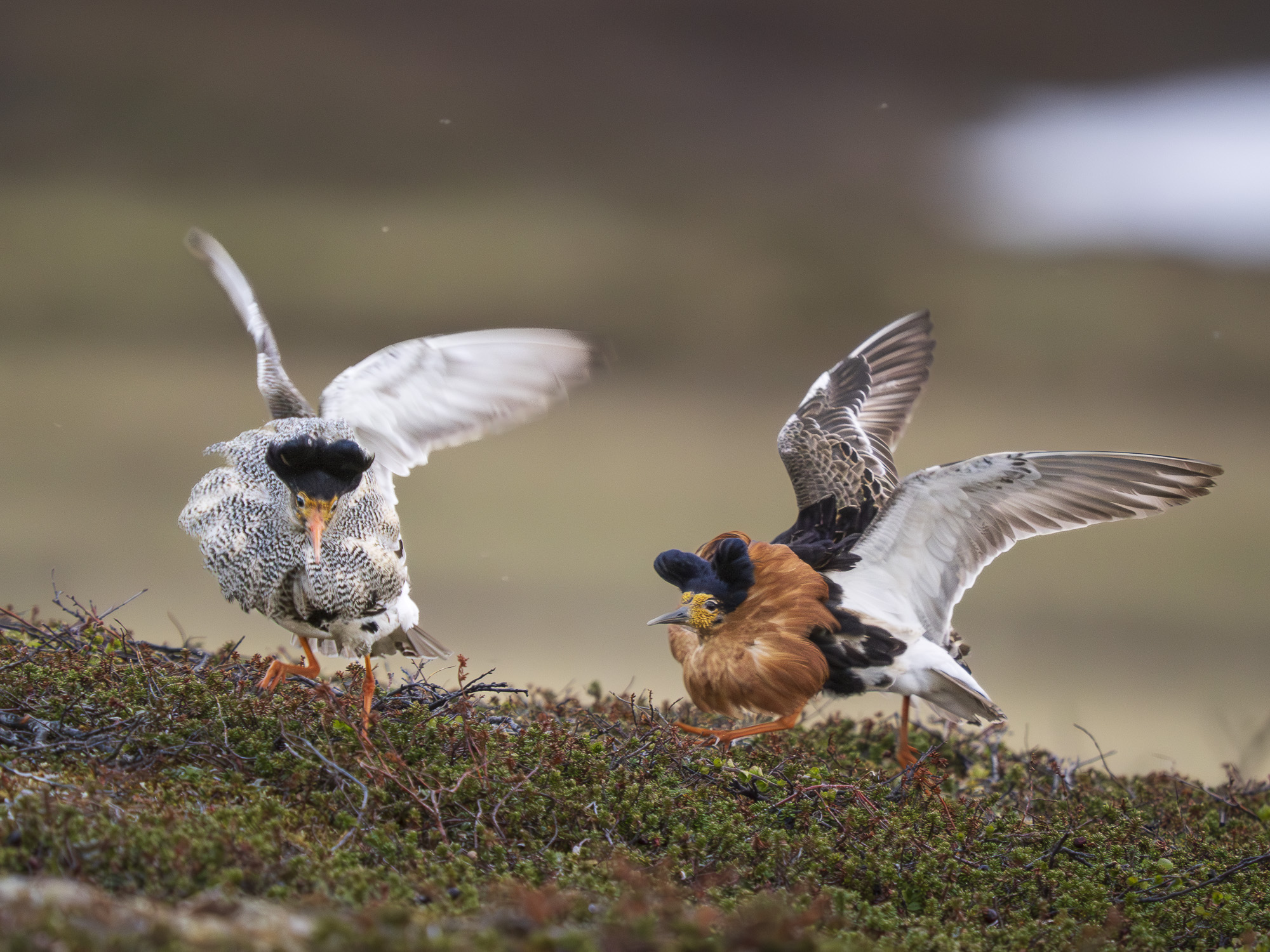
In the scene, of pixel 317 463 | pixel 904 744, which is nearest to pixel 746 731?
pixel 904 744

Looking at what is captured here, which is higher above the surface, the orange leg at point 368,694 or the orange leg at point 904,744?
the orange leg at point 368,694

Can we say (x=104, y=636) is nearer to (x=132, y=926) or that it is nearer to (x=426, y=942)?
(x=132, y=926)

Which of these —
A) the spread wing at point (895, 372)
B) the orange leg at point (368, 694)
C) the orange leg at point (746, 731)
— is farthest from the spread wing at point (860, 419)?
the orange leg at point (368, 694)

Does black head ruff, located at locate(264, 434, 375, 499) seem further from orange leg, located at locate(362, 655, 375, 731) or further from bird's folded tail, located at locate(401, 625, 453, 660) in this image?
bird's folded tail, located at locate(401, 625, 453, 660)

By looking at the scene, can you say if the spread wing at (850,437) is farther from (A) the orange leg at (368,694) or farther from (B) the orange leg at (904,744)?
(A) the orange leg at (368,694)

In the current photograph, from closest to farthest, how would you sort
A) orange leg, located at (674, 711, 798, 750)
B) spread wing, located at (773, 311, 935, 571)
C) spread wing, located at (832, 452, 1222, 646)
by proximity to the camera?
orange leg, located at (674, 711, 798, 750) → spread wing, located at (832, 452, 1222, 646) → spread wing, located at (773, 311, 935, 571)

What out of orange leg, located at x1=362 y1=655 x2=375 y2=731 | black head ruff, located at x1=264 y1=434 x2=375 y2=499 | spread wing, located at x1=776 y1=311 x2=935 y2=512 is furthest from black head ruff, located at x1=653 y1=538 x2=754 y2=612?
black head ruff, located at x1=264 y1=434 x2=375 y2=499
